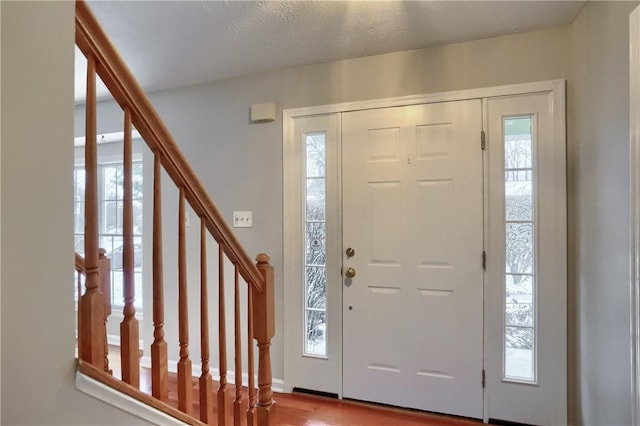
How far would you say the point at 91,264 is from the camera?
0.83 meters

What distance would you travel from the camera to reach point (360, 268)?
2.47 meters

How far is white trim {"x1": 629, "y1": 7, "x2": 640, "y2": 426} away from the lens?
136 cm

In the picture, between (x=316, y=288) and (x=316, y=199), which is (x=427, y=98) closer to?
(x=316, y=199)

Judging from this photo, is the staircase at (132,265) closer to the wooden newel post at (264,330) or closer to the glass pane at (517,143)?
the wooden newel post at (264,330)

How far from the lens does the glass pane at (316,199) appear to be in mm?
2592

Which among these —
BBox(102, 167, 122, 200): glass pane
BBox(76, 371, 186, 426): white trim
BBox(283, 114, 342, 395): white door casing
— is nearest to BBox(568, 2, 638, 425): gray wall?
BBox(283, 114, 342, 395): white door casing

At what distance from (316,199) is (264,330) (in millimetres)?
1187

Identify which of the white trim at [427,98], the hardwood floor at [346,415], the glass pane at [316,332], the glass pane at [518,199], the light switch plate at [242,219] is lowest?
the hardwood floor at [346,415]

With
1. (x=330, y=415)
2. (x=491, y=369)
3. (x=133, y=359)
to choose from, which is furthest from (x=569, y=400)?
(x=133, y=359)

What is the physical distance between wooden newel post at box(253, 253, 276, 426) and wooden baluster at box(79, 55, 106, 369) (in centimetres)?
82

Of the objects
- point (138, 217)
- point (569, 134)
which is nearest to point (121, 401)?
point (569, 134)

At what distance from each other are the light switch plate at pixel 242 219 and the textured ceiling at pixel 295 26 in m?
1.09

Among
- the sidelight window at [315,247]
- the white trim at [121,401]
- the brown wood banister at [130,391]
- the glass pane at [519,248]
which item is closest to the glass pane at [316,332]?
the sidelight window at [315,247]

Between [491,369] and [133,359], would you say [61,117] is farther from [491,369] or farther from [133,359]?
[491,369]
